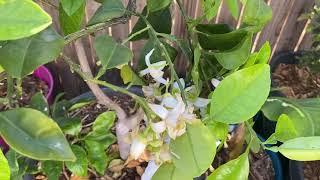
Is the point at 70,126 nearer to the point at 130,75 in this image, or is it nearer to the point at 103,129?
the point at 103,129

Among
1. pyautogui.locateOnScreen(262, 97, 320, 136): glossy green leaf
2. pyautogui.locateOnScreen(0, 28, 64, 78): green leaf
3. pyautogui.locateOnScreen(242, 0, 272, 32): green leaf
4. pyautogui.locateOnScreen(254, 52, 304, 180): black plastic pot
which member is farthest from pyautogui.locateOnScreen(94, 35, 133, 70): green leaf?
pyautogui.locateOnScreen(254, 52, 304, 180): black plastic pot

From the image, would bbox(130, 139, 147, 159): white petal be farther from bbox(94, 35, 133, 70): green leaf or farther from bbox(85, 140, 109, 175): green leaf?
bbox(85, 140, 109, 175): green leaf

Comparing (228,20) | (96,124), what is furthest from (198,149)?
(228,20)

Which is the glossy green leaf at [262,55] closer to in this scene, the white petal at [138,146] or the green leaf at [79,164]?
the white petal at [138,146]

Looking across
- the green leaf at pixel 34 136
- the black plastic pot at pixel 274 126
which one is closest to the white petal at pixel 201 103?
the green leaf at pixel 34 136

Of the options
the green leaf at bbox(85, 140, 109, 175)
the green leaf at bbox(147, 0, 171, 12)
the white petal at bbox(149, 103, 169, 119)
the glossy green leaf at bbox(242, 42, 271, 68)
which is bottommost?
the green leaf at bbox(85, 140, 109, 175)

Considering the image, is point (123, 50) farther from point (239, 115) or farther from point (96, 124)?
point (96, 124)
